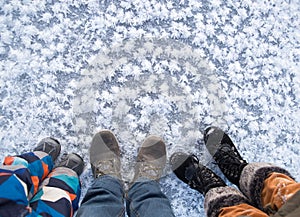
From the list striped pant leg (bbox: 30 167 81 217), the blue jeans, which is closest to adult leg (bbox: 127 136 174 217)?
the blue jeans

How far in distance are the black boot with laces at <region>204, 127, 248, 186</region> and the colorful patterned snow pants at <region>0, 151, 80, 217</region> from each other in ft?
1.31

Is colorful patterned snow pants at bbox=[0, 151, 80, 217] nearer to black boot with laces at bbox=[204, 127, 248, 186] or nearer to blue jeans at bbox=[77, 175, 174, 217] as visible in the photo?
blue jeans at bbox=[77, 175, 174, 217]

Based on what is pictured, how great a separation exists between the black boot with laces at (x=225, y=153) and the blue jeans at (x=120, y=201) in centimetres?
22

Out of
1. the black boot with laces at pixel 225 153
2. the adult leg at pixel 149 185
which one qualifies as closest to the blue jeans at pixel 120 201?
the adult leg at pixel 149 185

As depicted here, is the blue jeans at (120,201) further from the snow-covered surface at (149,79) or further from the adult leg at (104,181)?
the snow-covered surface at (149,79)

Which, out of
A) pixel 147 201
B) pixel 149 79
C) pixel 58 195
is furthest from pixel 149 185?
pixel 149 79

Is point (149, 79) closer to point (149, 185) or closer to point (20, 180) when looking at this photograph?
point (149, 185)

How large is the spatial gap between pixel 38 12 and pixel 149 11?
1.16 ft

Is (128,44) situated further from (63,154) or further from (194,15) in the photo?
(63,154)

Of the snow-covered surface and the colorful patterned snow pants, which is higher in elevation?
the snow-covered surface

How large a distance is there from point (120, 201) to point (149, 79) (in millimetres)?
402

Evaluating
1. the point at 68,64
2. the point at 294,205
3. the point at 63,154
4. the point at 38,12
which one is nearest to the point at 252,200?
the point at 294,205

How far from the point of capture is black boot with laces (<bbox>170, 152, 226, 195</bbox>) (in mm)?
869

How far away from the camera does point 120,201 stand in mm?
755
